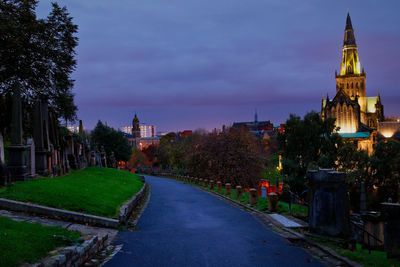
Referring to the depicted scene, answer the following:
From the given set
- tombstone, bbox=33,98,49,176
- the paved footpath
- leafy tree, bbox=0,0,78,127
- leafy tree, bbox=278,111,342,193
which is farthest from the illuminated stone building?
the paved footpath

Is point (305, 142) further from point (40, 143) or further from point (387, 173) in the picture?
point (40, 143)

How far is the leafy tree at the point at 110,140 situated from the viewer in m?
72.6

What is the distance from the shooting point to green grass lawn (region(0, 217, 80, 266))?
6281mm

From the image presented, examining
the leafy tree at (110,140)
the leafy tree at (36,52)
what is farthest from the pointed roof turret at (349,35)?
the leafy tree at (36,52)

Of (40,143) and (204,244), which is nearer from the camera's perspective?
(204,244)

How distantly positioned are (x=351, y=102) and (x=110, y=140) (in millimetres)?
70335

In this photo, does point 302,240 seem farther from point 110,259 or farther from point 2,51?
point 2,51

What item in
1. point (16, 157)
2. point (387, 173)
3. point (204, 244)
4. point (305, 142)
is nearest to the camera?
point (204, 244)

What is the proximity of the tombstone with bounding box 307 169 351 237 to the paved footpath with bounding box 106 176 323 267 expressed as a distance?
128 centimetres

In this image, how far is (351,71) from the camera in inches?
4680

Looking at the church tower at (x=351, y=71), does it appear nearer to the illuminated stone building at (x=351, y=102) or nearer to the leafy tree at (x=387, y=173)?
the illuminated stone building at (x=351, y=102)

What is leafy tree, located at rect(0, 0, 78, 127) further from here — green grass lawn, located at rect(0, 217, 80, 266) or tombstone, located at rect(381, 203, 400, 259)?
tombstone, located at rect(381, 203, 400, 259)

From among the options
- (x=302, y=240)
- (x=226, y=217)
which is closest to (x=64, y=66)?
(x=226, y=217)

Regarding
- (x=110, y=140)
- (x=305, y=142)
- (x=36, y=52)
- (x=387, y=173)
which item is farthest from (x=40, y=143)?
(x=110, y=140)
